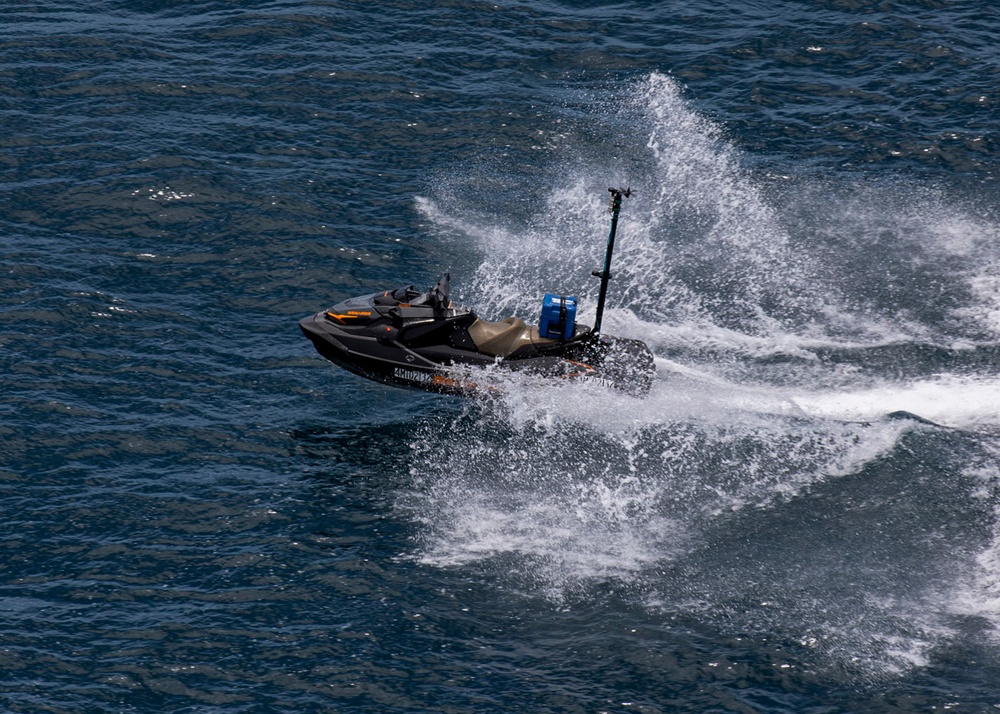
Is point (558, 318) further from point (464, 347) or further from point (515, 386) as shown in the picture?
point (464, 347)

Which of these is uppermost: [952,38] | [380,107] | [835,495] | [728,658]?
[952,38]

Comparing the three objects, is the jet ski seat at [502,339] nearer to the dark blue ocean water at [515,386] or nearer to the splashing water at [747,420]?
the splashing water at [747,420]

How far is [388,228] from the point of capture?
120 feet

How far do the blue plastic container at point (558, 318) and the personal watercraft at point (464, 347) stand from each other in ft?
0.08

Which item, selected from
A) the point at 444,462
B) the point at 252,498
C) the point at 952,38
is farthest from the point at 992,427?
the point at 952,38

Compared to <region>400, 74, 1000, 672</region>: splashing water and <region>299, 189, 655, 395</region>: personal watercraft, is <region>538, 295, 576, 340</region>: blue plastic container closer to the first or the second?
<region>299, 189, 655, 395</region>: personal watercraft

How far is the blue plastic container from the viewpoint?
95.8 feet

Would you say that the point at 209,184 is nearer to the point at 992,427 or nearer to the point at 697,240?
the point at 697,240

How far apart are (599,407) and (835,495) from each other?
234 inches

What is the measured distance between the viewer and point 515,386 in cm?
2930

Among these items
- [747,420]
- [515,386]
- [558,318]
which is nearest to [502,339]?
[515,386]

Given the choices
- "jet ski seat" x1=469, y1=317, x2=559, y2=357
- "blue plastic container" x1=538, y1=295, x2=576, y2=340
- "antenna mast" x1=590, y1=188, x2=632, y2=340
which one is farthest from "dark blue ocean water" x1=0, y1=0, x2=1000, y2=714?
"antenna mast" x1=590, y1=188, x2=632, y2=340

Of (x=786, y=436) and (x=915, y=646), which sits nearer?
(x=915, y=646)

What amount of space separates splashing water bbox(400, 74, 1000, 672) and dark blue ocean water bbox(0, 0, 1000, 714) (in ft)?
0.34
